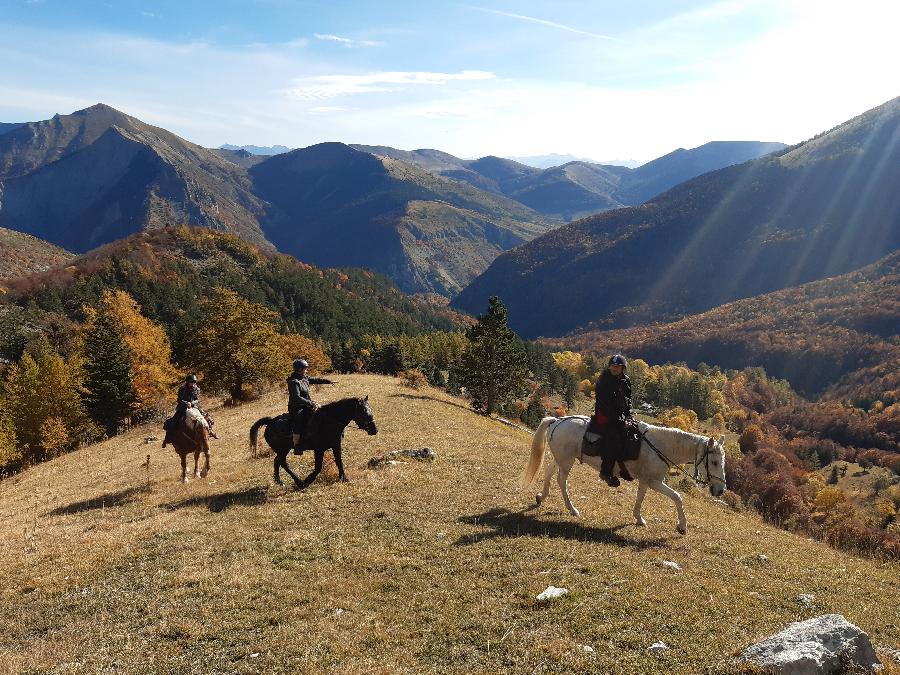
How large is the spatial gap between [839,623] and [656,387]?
189m

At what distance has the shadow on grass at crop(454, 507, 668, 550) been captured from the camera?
13.4m

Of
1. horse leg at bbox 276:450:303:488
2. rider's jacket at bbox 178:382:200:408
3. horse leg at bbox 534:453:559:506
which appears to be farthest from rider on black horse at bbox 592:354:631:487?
rider's jacket at bbox 178:382:200:408

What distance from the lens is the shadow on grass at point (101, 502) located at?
18758mm

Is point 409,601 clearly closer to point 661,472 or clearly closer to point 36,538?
point 661,472

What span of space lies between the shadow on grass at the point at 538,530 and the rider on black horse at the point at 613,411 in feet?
6.00

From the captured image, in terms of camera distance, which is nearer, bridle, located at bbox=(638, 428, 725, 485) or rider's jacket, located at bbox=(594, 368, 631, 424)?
bridle, located at bbox=(638, 428, 725, 485)

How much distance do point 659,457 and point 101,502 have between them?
20429 millimetres

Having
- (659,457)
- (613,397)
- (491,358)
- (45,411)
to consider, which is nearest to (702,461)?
(659,457)

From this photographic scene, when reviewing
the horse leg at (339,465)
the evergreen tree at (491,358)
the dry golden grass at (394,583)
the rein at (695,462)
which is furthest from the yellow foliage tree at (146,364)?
the rein at (695,462)

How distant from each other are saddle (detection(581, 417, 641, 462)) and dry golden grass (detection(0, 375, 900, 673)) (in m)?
2.08

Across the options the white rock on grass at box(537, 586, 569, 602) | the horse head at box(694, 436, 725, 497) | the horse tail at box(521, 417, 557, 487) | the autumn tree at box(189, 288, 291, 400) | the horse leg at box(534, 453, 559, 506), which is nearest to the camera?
the white rock on grass at box(537, 586, 569, 602)

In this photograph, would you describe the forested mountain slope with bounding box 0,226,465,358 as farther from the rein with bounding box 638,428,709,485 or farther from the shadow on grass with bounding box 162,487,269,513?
the rein with bounding box 638,428,709,485

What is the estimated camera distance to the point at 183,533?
47.0 ft

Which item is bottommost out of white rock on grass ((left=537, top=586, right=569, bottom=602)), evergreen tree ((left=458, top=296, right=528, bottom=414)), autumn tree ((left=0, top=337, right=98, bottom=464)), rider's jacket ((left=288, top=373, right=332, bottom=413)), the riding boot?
autumn tree ((left=0, top=337, right=98, bottom=464))
